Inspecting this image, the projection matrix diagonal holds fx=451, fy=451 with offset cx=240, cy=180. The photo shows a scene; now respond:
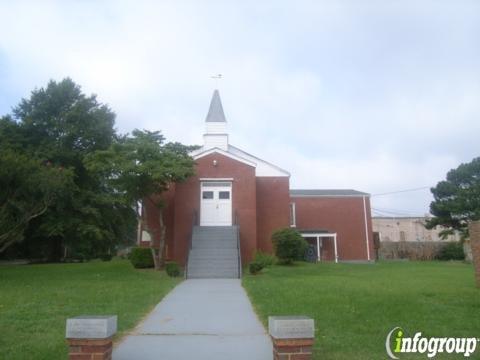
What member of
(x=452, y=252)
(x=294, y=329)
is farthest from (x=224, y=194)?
(x=452, y=252)

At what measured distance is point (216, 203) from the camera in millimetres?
22438

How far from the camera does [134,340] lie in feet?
23.4

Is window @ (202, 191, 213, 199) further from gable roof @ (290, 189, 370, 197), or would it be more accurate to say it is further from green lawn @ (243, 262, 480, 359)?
gable roof @ (290, 189, 370, 197)

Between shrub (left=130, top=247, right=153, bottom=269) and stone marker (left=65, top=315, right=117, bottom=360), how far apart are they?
15429mm

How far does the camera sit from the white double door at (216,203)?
2228 cm

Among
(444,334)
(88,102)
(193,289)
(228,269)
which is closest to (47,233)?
(88,102)

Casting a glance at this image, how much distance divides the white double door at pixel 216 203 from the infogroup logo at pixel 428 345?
50.7 feet

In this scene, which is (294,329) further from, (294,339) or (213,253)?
(213,253)

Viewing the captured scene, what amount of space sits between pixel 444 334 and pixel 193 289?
25.0 ft

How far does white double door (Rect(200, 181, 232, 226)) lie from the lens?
877 inches

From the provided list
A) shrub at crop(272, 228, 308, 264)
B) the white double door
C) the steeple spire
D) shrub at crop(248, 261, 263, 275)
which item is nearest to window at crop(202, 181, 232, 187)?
the white double door

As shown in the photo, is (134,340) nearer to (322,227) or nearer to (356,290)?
(356,290)

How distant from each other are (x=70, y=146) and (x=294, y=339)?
29.1 metres

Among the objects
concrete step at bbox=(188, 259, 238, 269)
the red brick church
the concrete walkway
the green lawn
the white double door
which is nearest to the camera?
the concrete walkway
